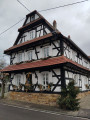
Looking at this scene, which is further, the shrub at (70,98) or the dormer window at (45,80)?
the dormer window at (45,80)

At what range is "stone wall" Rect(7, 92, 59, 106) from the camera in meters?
11.4

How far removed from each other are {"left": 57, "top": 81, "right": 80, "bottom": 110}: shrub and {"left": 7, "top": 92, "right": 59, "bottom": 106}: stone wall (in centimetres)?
122

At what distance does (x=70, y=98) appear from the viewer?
9.55m

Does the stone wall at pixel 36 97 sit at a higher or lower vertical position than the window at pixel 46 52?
lower

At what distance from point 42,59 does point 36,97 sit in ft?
12.9

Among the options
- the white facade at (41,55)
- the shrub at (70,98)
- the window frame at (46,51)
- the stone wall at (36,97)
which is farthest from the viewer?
the window frame at (46,51)

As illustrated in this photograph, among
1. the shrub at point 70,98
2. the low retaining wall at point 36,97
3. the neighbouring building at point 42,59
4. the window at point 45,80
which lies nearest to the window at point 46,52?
the neighbouring building at point 42,59

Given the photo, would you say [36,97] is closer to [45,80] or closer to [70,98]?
[45,80]

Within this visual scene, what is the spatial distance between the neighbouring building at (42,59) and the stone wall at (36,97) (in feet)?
1.27

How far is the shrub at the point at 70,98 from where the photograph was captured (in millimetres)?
9414

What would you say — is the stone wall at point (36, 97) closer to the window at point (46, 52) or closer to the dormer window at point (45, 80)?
the dormer window at point (45, 80)

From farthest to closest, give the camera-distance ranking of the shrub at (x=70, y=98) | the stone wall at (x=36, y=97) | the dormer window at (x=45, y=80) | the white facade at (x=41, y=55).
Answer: the dormer window at (x=45, y=80)
the white facade at (x=41, y=55)
the stone wall at (x=36, y=97)
the shrub at (x=70, y=98)

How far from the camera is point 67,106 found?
955 centimetres

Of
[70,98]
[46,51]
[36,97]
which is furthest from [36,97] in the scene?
[46,51]
